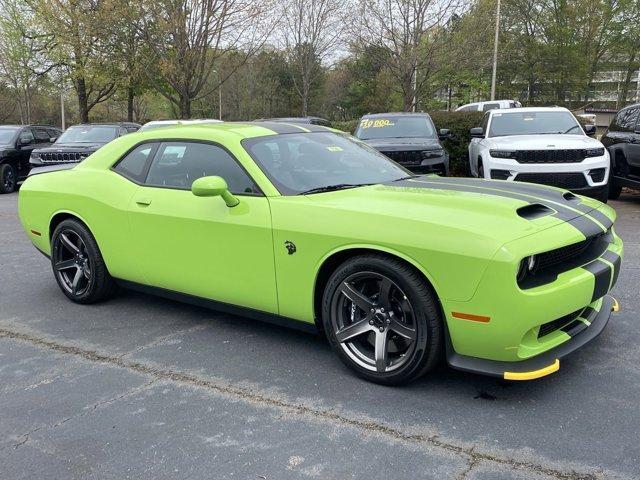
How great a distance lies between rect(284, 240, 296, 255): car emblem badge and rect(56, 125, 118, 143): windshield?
11.3 m

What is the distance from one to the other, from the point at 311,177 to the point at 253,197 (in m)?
0.44

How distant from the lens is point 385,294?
317cm

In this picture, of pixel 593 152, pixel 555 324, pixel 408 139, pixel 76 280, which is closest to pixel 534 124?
pixel 593 152

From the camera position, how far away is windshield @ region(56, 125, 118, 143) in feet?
44.3

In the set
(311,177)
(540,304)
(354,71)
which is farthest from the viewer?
(354,71)

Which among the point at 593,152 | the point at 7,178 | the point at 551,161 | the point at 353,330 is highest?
the point at 593,152

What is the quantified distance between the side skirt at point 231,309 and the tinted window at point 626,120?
8.18m

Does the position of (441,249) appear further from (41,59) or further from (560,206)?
(41,59)

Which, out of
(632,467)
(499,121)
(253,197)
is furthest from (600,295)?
(499,121)

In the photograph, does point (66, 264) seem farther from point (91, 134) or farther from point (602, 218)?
point (91, 134)

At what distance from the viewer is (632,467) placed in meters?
2.45

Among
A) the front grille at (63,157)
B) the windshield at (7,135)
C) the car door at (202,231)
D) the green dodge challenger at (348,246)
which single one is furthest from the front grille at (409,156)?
the windshield at (7,135)

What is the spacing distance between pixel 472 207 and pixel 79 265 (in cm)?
341

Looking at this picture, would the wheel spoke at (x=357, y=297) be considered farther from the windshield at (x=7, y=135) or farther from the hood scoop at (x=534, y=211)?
the windshield at (x=7, y=135)
